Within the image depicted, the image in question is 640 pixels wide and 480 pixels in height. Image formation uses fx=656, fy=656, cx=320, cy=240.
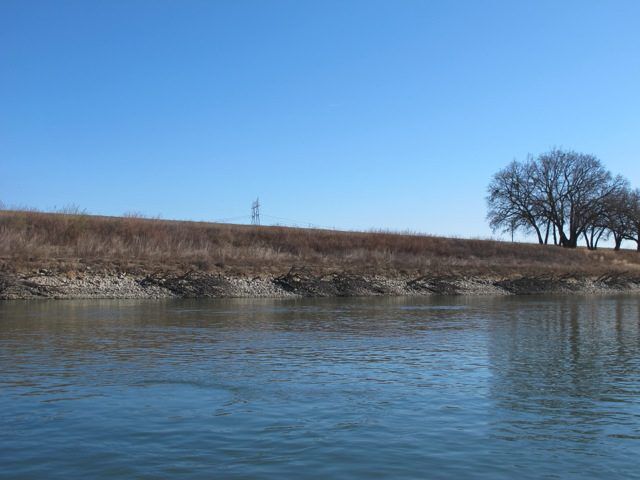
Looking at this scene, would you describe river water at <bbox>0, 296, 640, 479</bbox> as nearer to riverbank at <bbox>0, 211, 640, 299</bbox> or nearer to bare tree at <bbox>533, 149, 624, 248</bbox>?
riverbank at <bbox>0, 211, 640, 299</bbox>

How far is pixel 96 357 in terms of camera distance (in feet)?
50.3

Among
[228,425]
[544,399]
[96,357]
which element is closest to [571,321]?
[544,399]

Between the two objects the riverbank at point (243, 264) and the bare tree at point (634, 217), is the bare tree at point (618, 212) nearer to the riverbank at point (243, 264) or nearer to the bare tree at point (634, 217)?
the bare tree at point (634, 217)

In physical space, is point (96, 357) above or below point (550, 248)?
below

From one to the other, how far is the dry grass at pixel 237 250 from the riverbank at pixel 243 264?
0.33 feet

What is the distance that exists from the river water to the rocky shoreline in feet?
47.6

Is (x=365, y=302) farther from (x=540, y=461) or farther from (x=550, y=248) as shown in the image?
(x=550, y=248)

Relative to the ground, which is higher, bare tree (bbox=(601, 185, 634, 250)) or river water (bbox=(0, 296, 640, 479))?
bare tree (bbox=(601, 185, 634, 250))

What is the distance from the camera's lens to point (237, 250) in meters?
50.0

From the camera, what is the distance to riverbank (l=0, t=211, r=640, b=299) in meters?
37.8

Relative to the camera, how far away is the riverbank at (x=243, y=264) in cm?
3775

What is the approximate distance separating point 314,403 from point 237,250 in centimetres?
3978

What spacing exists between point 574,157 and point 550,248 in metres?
20.8

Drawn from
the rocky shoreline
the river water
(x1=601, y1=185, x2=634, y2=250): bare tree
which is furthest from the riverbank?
(x1=601, y1=185, x2=634, y2=250): bare tree
